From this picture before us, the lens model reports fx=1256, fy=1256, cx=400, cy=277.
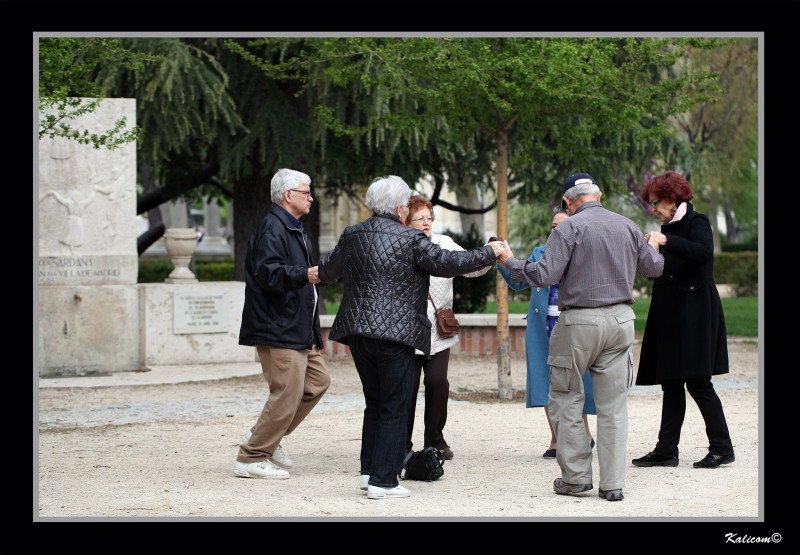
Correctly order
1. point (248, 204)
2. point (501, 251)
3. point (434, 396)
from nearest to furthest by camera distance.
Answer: point (501, 251) < point (434, 396) < point (248, 204)

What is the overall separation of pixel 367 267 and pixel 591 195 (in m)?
1.27

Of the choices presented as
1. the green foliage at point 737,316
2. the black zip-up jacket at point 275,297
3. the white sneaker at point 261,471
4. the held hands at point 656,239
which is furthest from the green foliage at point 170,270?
the held hands at point 656,239

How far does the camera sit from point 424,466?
23.1 ft

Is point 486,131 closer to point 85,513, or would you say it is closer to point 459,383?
point 459,383

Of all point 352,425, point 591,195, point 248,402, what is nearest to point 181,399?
point 248,402

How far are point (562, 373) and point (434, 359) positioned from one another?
4.00 ft

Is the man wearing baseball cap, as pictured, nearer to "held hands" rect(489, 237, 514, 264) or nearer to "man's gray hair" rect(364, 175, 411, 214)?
"held hands" rect(489, 237, 514, 264)

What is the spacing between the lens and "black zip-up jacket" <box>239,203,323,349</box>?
23.0ft

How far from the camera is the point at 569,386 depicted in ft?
21.6

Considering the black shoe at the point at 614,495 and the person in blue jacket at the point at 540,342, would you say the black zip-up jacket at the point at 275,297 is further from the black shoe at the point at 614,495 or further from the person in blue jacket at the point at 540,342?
the black shoe at the point at 614,495

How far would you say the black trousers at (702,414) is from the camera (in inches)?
291

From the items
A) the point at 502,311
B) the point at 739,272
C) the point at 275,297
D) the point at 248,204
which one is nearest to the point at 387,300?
the point at 275,297

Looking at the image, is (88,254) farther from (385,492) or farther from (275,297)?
(385,492)

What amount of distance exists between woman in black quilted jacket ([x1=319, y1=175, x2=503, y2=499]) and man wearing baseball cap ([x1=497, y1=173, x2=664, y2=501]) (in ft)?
1.27
